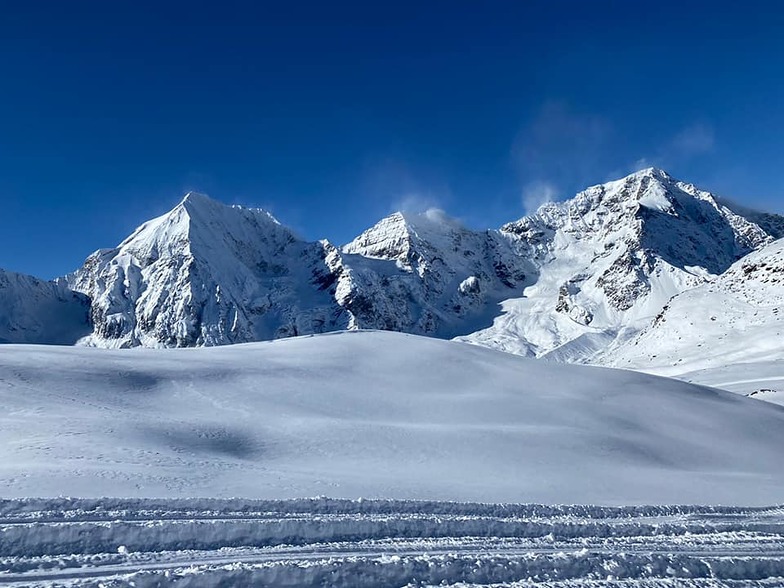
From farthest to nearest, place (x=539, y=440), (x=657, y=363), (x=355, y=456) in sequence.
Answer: (x=657, y=363)
(x=539, y=440)
(x=355, y=456)

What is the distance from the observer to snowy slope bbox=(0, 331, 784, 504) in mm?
9773

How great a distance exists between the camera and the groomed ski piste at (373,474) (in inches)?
259

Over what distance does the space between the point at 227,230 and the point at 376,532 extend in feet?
500

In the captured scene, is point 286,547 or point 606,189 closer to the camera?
point 286,547

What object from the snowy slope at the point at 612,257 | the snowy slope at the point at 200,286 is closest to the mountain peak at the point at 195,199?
the snowy slope at the point at 200,286

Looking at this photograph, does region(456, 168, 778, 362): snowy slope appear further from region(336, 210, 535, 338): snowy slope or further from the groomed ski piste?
the groomed ski piste

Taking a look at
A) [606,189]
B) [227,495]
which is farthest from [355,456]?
[606,189]

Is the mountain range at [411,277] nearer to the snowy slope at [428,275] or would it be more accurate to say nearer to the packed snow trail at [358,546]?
the snowy slope at [428,275]

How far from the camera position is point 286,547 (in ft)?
22.7

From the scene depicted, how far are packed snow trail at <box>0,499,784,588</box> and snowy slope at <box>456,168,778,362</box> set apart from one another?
271 feet

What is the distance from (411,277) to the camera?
144625 mm

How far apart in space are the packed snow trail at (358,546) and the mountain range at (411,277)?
8996 centimetres

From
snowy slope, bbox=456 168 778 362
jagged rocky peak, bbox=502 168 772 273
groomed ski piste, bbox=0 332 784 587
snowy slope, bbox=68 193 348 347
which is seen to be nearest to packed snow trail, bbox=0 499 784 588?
groomed ski piste, bbox=0 332 784 587

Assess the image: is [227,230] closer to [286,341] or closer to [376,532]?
[286,341]
